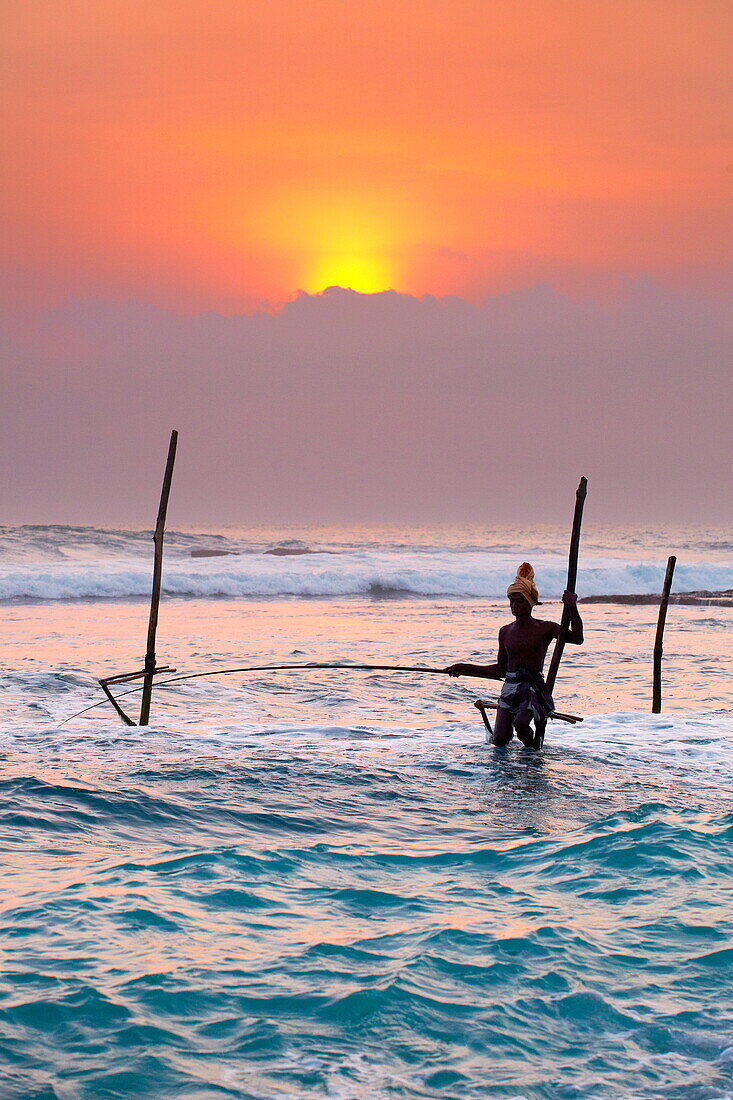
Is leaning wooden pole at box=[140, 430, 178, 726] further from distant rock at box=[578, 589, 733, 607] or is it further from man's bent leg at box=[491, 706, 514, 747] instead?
distant rock at box=[578, 589, 733, 607]

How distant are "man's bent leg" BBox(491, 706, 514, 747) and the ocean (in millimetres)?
175

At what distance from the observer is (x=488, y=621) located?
1032 inches

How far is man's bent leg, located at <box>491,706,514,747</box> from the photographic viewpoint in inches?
414

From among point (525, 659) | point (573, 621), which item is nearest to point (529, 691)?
point (525, 659)

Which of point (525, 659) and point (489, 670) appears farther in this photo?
point (489, 670)

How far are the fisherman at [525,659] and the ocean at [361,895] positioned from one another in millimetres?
591

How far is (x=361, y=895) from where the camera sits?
6.26 metres

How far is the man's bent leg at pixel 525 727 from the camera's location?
33.8ft

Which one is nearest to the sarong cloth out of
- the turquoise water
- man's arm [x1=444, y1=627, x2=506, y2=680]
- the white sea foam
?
man's arm [x1=444, y1=627, x2=506, y2=680]

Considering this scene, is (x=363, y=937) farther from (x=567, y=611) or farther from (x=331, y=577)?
(x=331, y=577)

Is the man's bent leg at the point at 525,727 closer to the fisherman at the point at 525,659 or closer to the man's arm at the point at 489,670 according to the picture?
the fisherman at the point at 525,659

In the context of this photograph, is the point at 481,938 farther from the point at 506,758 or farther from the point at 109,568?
the point at 109,568

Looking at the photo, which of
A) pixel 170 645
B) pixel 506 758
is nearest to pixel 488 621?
pixel 170 645

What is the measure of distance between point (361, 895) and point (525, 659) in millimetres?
4435
